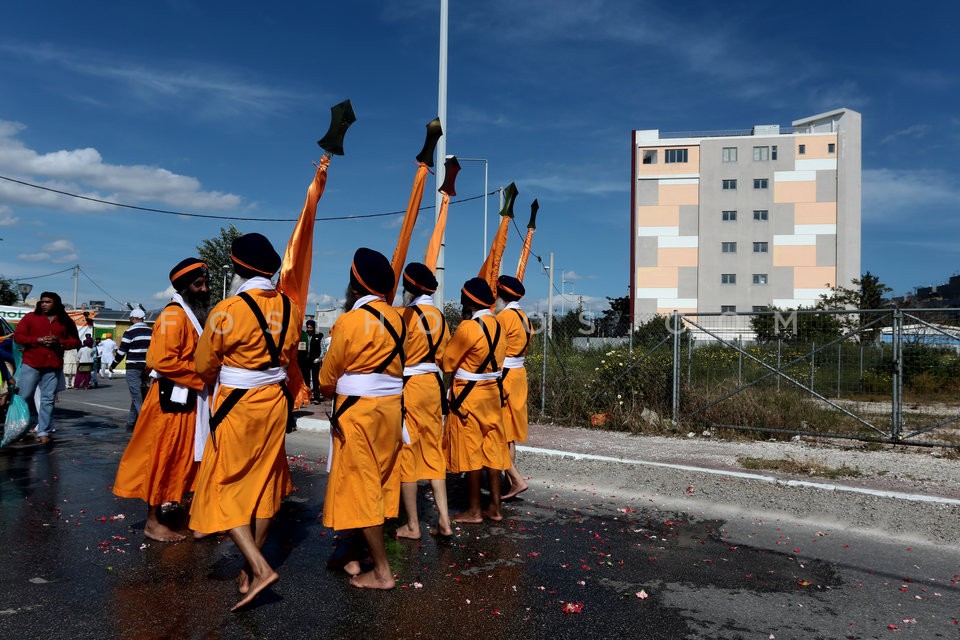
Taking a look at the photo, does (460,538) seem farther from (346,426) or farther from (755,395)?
(755,395)

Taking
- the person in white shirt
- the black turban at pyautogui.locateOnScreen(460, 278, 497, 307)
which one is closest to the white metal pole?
the black turban at pyautogui.locateOnScreen(460, 278, 497, 307)

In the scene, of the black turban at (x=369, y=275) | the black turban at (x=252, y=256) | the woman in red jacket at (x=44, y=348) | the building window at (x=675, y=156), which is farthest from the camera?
the building window at (x=675, y=156)

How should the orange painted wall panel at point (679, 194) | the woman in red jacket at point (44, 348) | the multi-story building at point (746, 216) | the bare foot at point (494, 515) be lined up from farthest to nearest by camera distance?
1. the orange painted wall panel at point (679, 194)
2. the multi-story building at point (746, 216)
3. the woman in red jacket at point (44, 348)
4. the bare foot at point (494, 515)

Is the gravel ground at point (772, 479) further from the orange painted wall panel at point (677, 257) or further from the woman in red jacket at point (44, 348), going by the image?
the orange painted wall panel at point (677, 257)

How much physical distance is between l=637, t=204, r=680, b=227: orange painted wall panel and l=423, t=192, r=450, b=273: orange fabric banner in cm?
4453

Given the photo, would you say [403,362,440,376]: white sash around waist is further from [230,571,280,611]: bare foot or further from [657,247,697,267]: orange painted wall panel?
[657,247,697,267]: orange painted wall panel

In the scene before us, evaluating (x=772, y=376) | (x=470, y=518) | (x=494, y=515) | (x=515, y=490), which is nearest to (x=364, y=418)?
(x=470, y=518)

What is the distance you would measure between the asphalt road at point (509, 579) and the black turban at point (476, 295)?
1836 mm

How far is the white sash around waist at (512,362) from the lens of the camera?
21.3 feet

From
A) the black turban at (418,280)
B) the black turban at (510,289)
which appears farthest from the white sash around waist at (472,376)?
the black turban at (510,289)

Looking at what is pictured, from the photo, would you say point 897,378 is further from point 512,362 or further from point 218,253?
point 218,253

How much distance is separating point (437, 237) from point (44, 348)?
5.07 m

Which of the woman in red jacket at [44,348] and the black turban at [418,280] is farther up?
the black turban at [418,280]

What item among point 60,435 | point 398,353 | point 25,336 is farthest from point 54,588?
point 60,435
